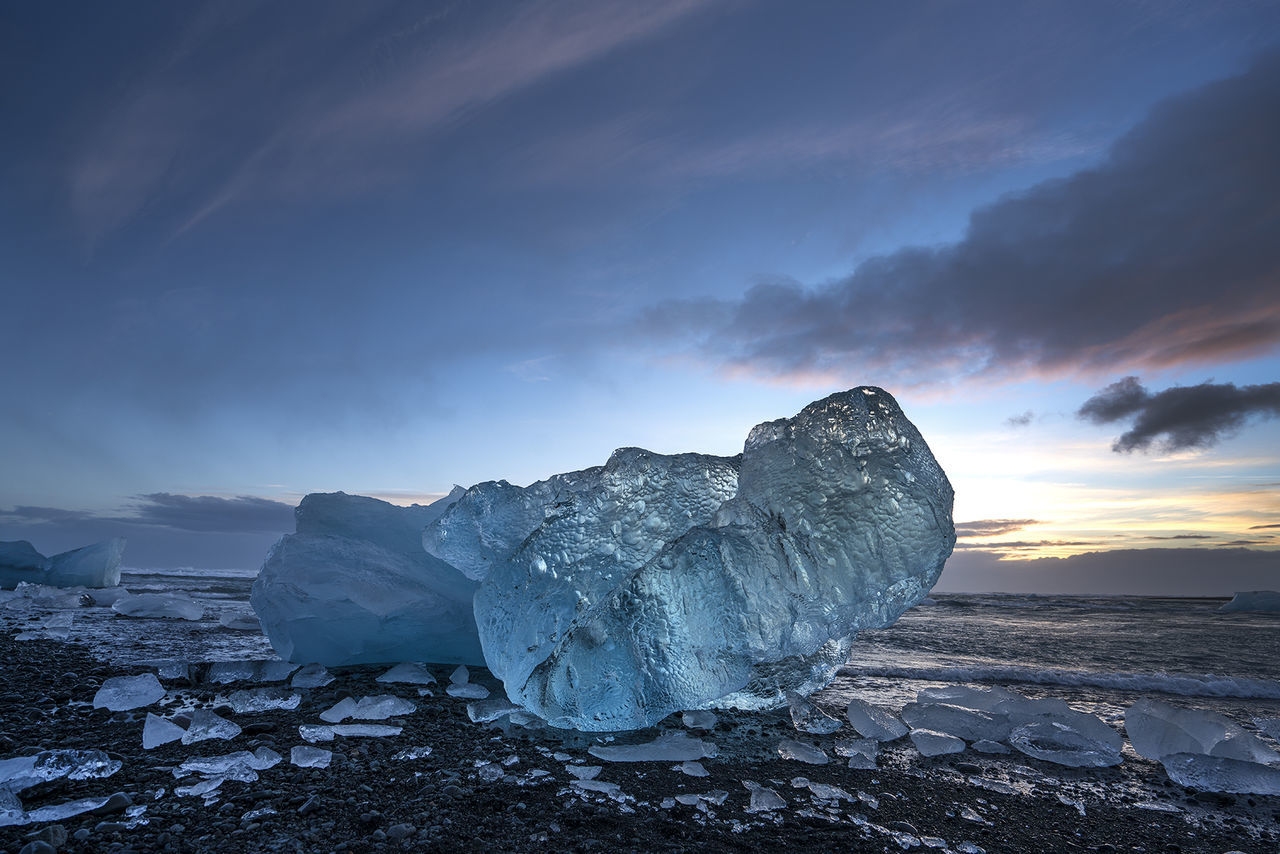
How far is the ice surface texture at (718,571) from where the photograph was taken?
3.15 metres

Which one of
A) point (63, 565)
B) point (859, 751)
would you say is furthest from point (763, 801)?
point (63, 565)

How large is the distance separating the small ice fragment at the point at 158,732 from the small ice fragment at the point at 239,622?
4.44 meters

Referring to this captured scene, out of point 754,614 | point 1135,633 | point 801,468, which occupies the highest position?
point 801,468

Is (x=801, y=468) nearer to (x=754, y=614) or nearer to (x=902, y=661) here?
(x=754, y=614)

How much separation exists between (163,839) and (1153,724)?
161 inches

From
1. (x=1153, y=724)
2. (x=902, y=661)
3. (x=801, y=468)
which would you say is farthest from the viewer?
(x=902, y=661)

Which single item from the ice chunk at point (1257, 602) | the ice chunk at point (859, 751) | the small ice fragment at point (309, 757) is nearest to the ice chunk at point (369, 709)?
the small ice fragment at point (309, 757)

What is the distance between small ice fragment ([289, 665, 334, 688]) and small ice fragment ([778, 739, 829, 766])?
2716 mm

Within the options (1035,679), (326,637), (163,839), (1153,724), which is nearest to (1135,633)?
(1035,679)

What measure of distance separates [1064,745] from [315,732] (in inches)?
137

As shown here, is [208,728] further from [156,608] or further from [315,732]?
[156,608]

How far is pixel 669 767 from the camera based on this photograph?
8.33 feet

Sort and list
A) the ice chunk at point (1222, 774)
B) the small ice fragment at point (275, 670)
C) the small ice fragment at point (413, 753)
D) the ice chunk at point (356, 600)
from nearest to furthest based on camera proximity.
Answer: the small ice fragment at point (413, 753) < the ice chunk at point (1222, 774) < the small ice fragment at point (275, 670) < the ice chunk at point (356, 600)

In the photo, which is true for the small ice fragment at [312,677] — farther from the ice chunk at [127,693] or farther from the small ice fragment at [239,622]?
the small ice fragment at [239,622]
